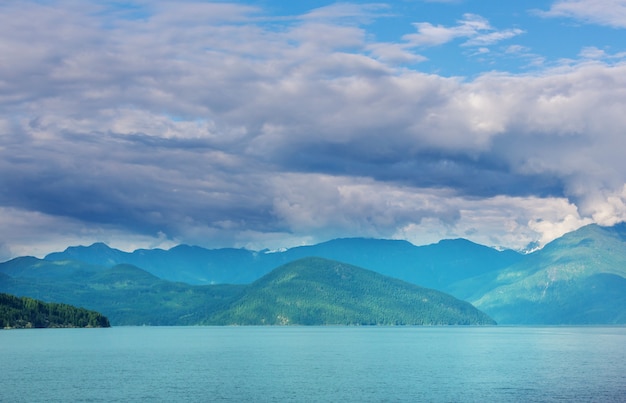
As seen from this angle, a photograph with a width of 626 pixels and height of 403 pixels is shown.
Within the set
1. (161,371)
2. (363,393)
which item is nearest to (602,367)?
(363,393)

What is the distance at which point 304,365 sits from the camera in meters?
199

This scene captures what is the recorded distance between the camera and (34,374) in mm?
171750

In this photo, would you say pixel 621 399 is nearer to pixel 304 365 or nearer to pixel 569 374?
pixel 569 374

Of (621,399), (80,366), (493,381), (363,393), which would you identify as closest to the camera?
(621,399)

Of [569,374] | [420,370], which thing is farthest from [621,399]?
[420,370]

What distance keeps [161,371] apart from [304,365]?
39467mm

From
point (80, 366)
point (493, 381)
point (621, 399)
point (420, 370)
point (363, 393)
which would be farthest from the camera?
point (80, 366)

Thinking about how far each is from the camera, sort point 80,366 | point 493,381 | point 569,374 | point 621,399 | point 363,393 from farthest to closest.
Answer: point 80,366 < point 569,374 < point 493,381 < point 363,393 < point 621,399

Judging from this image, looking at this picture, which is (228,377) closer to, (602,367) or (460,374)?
(460,374)

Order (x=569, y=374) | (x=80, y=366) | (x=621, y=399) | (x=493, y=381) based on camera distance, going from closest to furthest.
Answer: (x=621, y=399)
(x=493, y=381)
(x=569, y=374)
(x=80, y=366)

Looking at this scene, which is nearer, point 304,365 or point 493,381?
point 493,381

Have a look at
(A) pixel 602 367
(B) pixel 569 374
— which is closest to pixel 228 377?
(B) pixel 569 374

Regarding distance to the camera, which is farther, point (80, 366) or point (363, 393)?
point (80, 366)

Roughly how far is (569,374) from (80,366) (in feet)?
410
